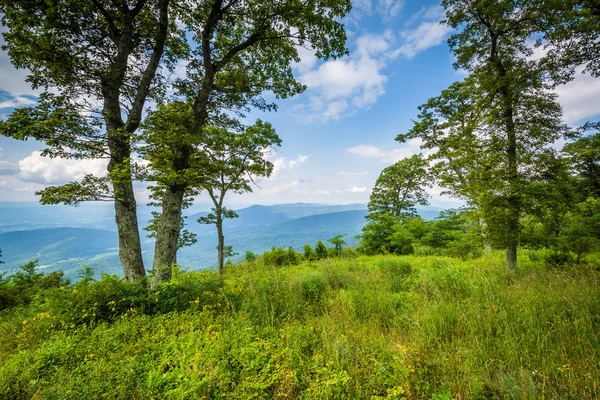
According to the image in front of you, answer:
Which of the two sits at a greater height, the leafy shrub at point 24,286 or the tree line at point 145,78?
the tree line at point 145,78

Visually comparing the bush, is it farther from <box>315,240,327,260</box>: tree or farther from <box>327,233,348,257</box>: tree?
<box>327,233,348,257</box>: tree

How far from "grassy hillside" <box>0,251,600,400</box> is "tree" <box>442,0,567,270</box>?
2197 mm

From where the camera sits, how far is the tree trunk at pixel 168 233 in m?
5.57

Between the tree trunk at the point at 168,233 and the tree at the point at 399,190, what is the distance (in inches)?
767

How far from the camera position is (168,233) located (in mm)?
5734

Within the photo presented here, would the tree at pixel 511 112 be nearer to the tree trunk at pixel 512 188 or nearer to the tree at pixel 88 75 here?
the tree trunk at pixel 512 188

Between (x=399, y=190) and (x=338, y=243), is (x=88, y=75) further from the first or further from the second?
(x=399, y=190)

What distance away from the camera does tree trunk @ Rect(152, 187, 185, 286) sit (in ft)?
18.3

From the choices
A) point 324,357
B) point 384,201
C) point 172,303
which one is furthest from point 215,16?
point 384,201

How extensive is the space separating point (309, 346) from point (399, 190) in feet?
75.3

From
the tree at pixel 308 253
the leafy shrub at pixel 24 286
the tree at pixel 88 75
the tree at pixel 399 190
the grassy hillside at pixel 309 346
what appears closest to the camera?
the grassy hillside at pixel 309 346

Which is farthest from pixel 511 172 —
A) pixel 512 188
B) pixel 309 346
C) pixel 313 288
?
pixel 309 346

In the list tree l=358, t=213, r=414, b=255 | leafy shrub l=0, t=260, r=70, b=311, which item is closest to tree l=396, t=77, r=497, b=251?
tree l=358, t=213, r=414, b=255

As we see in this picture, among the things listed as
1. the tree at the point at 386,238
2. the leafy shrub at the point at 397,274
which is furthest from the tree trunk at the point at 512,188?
the tree at the point at 386,238
